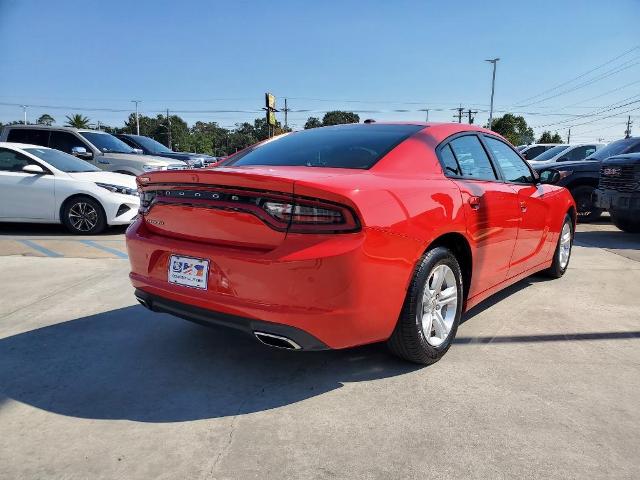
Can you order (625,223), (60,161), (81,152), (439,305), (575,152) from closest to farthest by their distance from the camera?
(439,305), (60,161), (625,223), (81,152), (575,152)

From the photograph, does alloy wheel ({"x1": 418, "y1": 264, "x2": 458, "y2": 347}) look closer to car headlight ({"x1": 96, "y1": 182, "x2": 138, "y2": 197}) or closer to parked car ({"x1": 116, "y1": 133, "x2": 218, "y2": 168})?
car headlight ({"x1": 96, "y1": 182, "x2": 138, "y2": 197})

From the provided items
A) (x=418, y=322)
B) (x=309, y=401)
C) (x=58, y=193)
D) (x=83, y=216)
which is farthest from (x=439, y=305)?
(x=58, y=193)

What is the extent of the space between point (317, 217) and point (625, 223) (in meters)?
8.06

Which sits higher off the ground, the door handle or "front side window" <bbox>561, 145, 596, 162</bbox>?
"front side window" <bbox>561, 145, 596, 162</bbox>

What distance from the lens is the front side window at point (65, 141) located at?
36.3 feet

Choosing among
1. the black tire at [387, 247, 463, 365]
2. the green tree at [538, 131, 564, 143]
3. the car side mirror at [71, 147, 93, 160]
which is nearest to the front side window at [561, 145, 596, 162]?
the car side mirror at [71, 147, 93, 160]

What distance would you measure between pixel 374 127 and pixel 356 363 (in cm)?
167

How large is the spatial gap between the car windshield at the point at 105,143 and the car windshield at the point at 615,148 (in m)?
10.4

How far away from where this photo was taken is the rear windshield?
9.95 feet

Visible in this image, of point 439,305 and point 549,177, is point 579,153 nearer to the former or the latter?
point 549,177

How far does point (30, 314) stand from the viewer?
388 cm

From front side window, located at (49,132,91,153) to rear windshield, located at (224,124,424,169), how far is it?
357 inches

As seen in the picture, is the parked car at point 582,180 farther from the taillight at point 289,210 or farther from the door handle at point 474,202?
the taillight at point 289,210

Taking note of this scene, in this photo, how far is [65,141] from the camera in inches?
438
